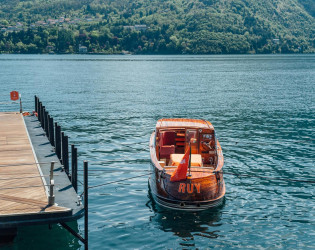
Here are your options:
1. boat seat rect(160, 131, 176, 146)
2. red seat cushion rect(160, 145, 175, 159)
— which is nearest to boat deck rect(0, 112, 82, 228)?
red seat cushion rect(160, 145, 175, 159)

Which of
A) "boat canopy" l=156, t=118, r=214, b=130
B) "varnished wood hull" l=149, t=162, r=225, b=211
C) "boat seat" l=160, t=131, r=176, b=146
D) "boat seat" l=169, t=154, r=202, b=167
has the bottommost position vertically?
"varnished wood hull" l=149, t=162, r=225, b=211

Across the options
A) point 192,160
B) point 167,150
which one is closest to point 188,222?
point 192,160

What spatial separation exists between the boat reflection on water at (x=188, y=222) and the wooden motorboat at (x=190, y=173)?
339mm

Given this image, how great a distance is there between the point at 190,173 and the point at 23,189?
24.8 ft

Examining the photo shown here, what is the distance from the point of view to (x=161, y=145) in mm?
24984

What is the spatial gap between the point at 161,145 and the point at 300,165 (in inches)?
404

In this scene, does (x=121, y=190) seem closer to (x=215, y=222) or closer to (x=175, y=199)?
(x=175, y=199)

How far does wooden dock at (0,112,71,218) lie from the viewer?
15.3 meters

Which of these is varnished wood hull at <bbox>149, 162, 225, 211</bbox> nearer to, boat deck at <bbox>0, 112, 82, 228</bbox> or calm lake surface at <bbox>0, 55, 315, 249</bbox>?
calm lake surface at <bbox>0, 55, 315, 249</bbox>

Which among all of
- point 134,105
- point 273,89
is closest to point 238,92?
point 273,89

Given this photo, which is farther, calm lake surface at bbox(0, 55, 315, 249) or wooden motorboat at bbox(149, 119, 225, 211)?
wooden motorboat at bbox(149, 119, 225, 211)

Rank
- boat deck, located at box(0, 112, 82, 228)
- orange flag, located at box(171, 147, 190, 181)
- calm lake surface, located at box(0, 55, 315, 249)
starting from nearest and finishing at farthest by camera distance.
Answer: boat deck, located at box(0, 112, 82, 228) → calm lake surface, located at box(0, 55, 315, 249) → orange flag, located at box(171, 147, 190, 181)

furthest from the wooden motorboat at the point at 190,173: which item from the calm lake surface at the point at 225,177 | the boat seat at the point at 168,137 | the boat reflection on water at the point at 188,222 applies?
the calm lake surface at the point at 225,177

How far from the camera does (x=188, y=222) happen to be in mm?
19359
